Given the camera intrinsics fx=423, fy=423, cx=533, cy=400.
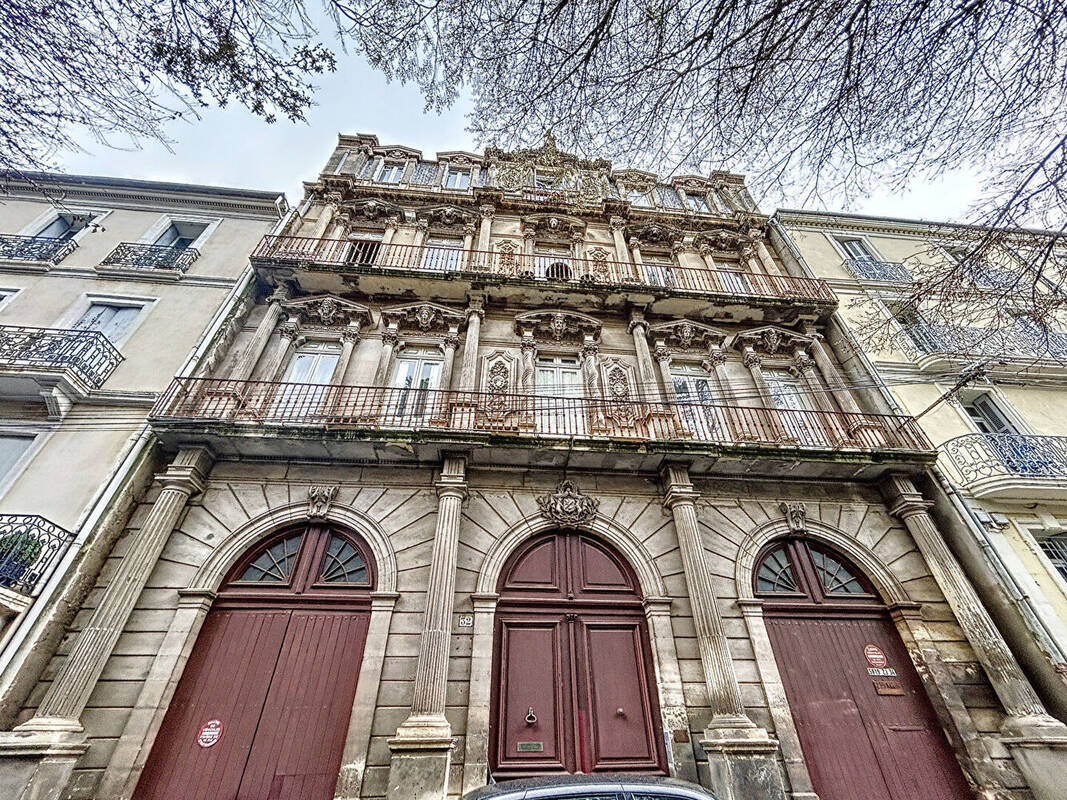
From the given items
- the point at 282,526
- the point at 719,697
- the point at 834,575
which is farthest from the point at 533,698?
the point at 834,575

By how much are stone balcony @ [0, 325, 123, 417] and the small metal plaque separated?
14.1 m

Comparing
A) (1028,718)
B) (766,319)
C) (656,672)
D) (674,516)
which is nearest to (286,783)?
(656,672)

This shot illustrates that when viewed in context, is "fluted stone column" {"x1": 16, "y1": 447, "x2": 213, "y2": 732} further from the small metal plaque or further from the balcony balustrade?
the small metal plaque

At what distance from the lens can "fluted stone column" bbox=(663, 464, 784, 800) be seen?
5.09 meters

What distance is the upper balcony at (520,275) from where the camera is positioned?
1001 cm

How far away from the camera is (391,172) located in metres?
14.2

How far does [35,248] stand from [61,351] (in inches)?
172

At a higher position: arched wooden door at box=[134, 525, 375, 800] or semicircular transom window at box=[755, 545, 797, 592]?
semicircular transom window at box=[755, 545, 797, 592]

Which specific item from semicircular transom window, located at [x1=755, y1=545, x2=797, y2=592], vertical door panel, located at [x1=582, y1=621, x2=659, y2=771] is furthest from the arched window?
vertical door panel, located at [x1=582, y1=621, x2=659, y2=771]

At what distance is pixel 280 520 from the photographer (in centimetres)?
700

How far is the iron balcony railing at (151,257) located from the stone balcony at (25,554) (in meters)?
6.13

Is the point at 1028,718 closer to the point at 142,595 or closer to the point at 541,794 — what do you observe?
the point at 541,794

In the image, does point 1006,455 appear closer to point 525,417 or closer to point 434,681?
point 525,417

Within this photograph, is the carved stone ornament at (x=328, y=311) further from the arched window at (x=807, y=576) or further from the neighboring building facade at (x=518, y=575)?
the arched window at (x=807, y=576)
